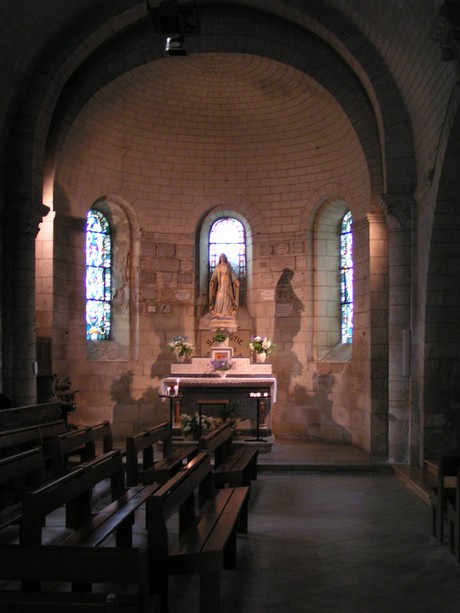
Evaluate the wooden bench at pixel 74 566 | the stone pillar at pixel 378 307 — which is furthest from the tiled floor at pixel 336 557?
the stone pillar at pixel 378 307

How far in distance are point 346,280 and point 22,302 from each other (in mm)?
6608

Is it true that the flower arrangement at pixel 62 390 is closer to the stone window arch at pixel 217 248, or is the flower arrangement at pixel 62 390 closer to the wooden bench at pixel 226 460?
the stone window arch at pixel 217 248

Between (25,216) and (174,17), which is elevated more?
(174,17)

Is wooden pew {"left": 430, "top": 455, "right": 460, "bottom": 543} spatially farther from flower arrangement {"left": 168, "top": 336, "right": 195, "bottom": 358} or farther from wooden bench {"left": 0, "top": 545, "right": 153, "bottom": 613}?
flower arrangement {"left": 168, "top": 336, "right": 195, "bottom": 358}

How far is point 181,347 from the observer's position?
13.7 meters

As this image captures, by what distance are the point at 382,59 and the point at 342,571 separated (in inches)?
330

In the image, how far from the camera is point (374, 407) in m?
12.2

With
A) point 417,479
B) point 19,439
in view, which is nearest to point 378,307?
point 417,479

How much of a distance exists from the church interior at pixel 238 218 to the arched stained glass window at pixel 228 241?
43mm

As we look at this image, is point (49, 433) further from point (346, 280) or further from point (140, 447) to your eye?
point (346, 280)

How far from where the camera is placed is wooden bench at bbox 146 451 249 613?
4.44 m

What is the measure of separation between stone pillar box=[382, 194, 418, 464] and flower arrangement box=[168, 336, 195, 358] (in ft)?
12.7

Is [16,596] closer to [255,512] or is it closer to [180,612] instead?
[180,612]

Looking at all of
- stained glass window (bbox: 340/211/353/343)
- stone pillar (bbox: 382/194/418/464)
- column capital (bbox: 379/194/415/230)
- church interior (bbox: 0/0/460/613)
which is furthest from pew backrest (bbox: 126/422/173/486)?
stained glass window (bbox: 340/211/353/343)
